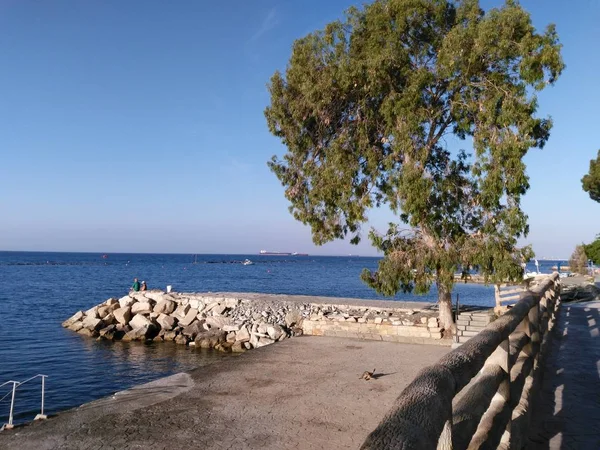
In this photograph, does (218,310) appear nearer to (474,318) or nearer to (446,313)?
(446,313)

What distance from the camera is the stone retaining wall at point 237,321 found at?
52.8 feet

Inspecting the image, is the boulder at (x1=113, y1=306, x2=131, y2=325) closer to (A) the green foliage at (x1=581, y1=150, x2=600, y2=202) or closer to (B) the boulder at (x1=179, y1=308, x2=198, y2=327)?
(B) the boulder at (x1=179, y1=308, x2=198, y2=327)

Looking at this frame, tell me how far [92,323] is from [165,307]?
3807mm

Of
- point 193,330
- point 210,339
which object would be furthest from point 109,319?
point 210,339

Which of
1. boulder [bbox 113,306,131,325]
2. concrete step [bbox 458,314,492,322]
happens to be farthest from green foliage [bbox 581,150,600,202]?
boulder [bbox 113,306,131,325]

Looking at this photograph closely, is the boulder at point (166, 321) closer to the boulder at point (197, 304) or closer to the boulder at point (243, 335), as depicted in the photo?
the boulder at point (197, 304)

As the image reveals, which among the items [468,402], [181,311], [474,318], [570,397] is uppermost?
[468,402]

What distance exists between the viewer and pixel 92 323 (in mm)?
25344

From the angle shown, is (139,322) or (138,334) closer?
(138,334)

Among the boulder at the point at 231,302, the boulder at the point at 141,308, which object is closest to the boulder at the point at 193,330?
the boulder at the point at 231,302

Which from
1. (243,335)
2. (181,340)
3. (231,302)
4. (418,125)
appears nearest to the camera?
(418,125)

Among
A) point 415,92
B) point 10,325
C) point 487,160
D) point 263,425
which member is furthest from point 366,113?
point 10,325

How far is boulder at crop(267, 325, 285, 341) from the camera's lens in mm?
20016

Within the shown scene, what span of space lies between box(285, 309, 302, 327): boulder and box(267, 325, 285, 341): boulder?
2.85 ft
